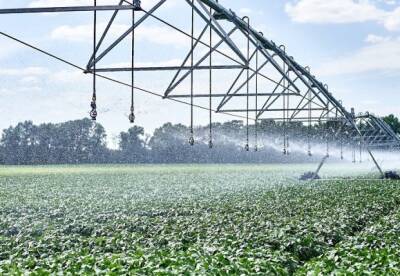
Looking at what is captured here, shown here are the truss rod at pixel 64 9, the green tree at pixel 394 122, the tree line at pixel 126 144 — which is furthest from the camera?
the green tree at pixel 394 122

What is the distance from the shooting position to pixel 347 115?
29.2m

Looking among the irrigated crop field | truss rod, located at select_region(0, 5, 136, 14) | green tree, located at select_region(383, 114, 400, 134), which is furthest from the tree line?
truss rod, located at select_region(0, 5, 136, 14)

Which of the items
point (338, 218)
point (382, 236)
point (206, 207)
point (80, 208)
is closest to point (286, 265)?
point (382, 236)

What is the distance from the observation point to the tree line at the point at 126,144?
10350 cm

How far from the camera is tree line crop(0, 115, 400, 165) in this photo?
4075 inches

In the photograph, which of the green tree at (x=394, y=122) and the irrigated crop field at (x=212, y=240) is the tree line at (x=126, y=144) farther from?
the irrigated crop field at (x=212, y=240)

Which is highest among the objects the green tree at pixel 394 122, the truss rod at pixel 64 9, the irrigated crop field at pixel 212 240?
the green tree at pixel 394 122

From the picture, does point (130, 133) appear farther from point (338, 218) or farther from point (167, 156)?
point (338, 218)

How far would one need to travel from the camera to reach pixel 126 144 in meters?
110

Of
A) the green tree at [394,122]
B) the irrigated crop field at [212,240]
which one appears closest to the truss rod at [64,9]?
the irrigated crop field at [212,240]

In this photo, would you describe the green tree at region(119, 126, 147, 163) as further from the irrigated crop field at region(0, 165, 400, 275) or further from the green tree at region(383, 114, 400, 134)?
the irrigated crop field at region(0, 165, 400, 275)

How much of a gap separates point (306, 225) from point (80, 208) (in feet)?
32.7

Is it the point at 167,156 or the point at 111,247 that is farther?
the point at 167,156

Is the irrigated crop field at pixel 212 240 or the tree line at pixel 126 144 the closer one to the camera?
the irrigated crop field at pixel 212 240
